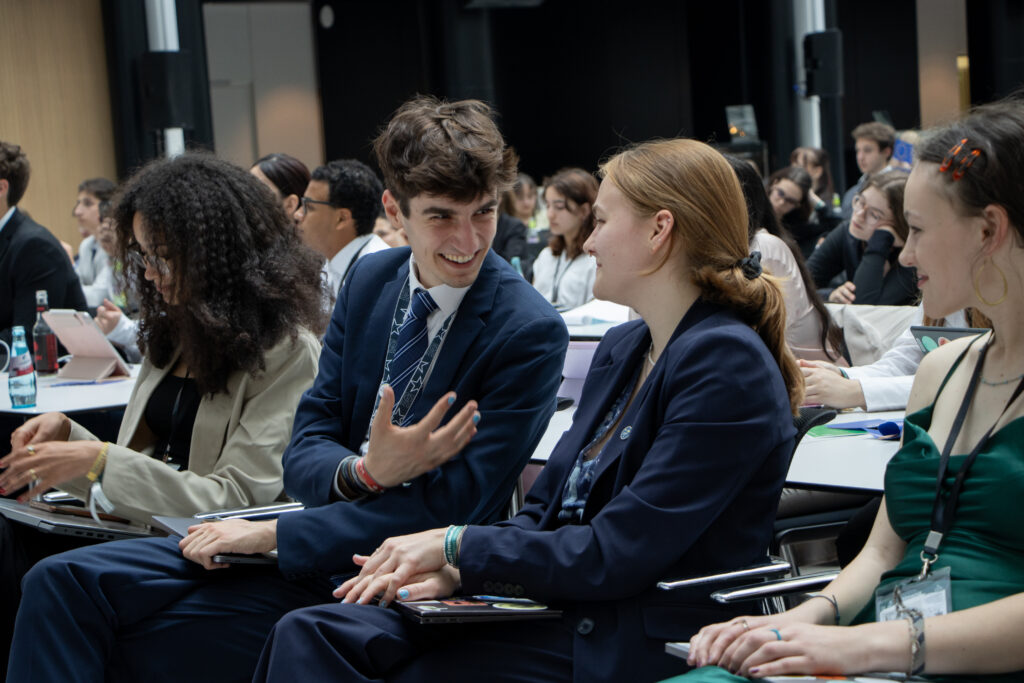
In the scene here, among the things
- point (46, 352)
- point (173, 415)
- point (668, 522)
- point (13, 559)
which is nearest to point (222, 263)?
point (173, 415)

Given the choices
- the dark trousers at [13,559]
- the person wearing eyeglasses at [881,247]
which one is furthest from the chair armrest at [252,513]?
the person wearing eyeglasses at [881,247]

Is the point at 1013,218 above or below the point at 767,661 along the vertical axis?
above

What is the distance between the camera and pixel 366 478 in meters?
2.04

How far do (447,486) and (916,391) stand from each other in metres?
0.84

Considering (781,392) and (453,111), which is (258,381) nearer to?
(453,111)

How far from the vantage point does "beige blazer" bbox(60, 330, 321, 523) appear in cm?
234

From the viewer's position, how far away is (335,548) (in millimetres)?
2033

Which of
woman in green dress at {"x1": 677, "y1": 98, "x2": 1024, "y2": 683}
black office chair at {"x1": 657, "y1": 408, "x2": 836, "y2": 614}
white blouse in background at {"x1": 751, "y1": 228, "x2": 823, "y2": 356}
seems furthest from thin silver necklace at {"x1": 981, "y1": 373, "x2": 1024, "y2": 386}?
white blouse in background at {"x1": 751, "y1": 228, "x2": 823, "y2": 356}

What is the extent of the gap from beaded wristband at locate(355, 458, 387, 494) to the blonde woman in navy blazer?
224 mm

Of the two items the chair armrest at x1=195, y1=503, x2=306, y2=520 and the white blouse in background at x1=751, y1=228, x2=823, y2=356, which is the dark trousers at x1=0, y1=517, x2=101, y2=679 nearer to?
the chair armrest at x1=195, y1=503, x2=306, y2=520

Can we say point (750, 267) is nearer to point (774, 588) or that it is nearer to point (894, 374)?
point (774, 588)

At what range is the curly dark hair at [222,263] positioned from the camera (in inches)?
97.0

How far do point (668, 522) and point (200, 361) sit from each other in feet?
4.18

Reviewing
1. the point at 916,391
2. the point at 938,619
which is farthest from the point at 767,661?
the point at 916,391
